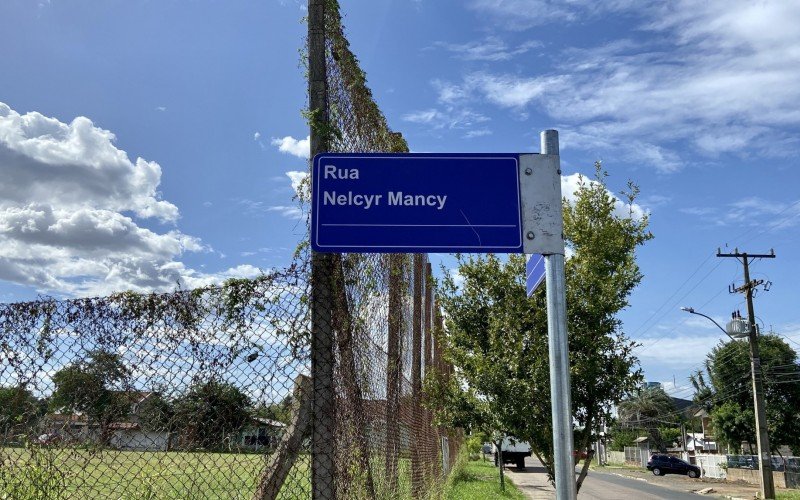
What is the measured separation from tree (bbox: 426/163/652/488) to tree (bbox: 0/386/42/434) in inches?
219

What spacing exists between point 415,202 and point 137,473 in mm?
2342

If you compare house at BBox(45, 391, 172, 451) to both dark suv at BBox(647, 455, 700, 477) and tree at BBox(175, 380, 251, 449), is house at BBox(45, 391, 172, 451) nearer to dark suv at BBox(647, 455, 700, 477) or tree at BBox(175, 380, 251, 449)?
tree at BBox(175, 380, 251, 449)

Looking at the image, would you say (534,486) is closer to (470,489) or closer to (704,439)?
(470,489)

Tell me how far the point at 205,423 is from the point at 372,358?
5.20 feet

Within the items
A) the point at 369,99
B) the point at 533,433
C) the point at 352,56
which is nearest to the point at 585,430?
the point at 533,433

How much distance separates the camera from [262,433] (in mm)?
3689

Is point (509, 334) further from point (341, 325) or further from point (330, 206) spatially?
point (330, 206)

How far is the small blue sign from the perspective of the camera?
3.27m

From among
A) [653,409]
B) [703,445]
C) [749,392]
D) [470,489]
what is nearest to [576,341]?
[470,489]

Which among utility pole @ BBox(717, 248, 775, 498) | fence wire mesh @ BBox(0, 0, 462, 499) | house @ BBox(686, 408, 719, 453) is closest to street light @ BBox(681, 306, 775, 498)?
utility pole @ BBox(717, 248, 775, 498)

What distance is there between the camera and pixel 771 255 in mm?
27328

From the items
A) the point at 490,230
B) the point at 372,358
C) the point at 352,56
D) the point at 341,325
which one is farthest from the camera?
the point at 372,358

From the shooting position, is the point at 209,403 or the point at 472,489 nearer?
the point at 209,403

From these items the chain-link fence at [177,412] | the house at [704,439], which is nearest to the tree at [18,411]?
the chain-link fence at [177,412]
